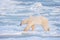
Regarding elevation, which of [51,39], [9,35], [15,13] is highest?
[15,13]

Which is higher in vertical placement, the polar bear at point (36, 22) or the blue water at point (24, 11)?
the blue water at point (24, 11)

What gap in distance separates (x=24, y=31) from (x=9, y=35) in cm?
24

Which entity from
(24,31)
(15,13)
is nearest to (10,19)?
(15,13)

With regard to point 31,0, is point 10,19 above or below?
below

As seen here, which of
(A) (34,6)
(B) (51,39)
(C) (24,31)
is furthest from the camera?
(A) (34,6)

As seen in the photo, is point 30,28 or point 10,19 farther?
point 10,19

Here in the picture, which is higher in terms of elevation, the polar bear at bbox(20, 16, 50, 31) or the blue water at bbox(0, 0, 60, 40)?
the blue water at bbox(0, 0, 60, 40)

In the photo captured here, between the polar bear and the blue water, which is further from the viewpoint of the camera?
the blue water

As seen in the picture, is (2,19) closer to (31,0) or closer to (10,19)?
(10,19)

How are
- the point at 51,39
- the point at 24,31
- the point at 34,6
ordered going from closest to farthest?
the point at 51,39, the point at 24,31, the point at 34,6

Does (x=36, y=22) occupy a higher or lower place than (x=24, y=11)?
lower

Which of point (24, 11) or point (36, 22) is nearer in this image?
point (36, 22)

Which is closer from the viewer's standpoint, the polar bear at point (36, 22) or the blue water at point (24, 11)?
the polar bear at point (36, 22)

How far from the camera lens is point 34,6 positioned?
3094 millimetres
